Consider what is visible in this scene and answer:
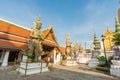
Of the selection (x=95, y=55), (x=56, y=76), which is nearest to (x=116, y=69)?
(x=56, y=76)

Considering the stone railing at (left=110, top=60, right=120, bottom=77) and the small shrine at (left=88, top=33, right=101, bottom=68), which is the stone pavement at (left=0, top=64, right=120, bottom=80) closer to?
the stone railing at (left=110, top=60, right=120, bottom=77)

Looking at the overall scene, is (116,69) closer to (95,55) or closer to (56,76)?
(56,76)

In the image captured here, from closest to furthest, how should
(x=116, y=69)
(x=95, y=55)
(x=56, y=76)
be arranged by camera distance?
(x=56, y=76) < (x=116, y=69) < (x=95, y=55)

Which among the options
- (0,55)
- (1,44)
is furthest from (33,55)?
(0,55)

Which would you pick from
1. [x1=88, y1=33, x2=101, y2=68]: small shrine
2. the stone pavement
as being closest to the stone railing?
the stone pavement

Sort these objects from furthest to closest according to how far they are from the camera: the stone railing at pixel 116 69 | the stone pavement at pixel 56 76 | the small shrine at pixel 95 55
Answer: the small shrine at pixel 95 55
the stone railing at pixel 116 69
the stone pavement at pixel 56 76

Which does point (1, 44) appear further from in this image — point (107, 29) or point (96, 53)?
point (107, 29)

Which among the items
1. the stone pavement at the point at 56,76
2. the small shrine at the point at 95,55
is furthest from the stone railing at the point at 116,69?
the small shrine at the point at 95,55

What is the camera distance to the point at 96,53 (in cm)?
1741

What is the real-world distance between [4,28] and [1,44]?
3044 mm

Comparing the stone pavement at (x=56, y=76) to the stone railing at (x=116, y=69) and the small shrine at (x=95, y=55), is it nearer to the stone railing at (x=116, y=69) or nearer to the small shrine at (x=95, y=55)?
the stone railing at (x=116, y=69)

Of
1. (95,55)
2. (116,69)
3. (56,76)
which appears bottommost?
(56,76)

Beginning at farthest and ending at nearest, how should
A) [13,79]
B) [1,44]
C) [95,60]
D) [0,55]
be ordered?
[95,60]
[0,55]
[1,44]
[13,79]

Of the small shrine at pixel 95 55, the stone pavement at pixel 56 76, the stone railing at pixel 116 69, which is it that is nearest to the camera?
the stone pavement at pixel 56 76
